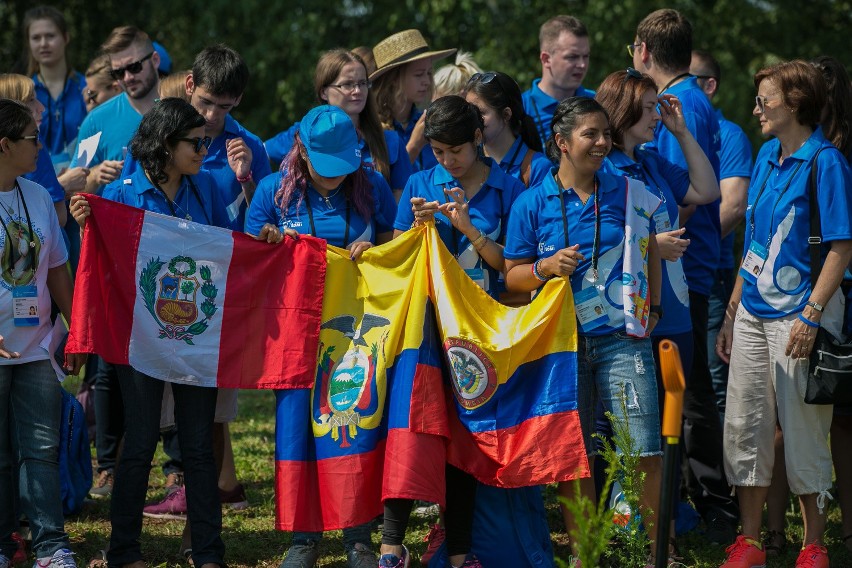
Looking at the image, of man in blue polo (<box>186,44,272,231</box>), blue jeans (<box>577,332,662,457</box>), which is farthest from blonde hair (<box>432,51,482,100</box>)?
blue jeans (<box>577,332,662,457</box>)

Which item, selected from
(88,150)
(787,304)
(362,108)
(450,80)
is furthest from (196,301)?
(450,80)

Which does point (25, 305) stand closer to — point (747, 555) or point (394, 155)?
point (394, 155)

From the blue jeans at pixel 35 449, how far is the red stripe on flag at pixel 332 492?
40.8 inches

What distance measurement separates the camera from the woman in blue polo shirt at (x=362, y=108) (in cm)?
664

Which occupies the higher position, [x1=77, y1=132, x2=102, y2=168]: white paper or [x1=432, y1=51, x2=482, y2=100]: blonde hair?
[x1=432, y1=51, x2=482, y2=100]: blonde hair

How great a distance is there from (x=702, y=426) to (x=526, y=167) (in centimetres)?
183

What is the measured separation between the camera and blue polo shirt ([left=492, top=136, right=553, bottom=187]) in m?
6.03

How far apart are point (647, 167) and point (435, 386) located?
1590 mm

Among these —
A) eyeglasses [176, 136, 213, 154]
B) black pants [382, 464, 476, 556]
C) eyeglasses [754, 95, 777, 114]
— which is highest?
eyeglasses [754, 95, 777, 114]

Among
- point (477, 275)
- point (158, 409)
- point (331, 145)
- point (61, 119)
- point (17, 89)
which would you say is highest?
point (61, 119)

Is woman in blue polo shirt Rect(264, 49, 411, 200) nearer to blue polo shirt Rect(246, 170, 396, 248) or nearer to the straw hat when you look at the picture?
the straw hat

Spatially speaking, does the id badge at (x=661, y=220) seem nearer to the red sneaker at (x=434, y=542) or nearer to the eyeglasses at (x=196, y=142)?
the red sneaker at (x=434, y=542)

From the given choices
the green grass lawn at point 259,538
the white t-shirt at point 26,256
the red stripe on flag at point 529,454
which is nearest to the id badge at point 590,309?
the red stripe on flag at point 529,454

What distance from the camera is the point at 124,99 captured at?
724cm
